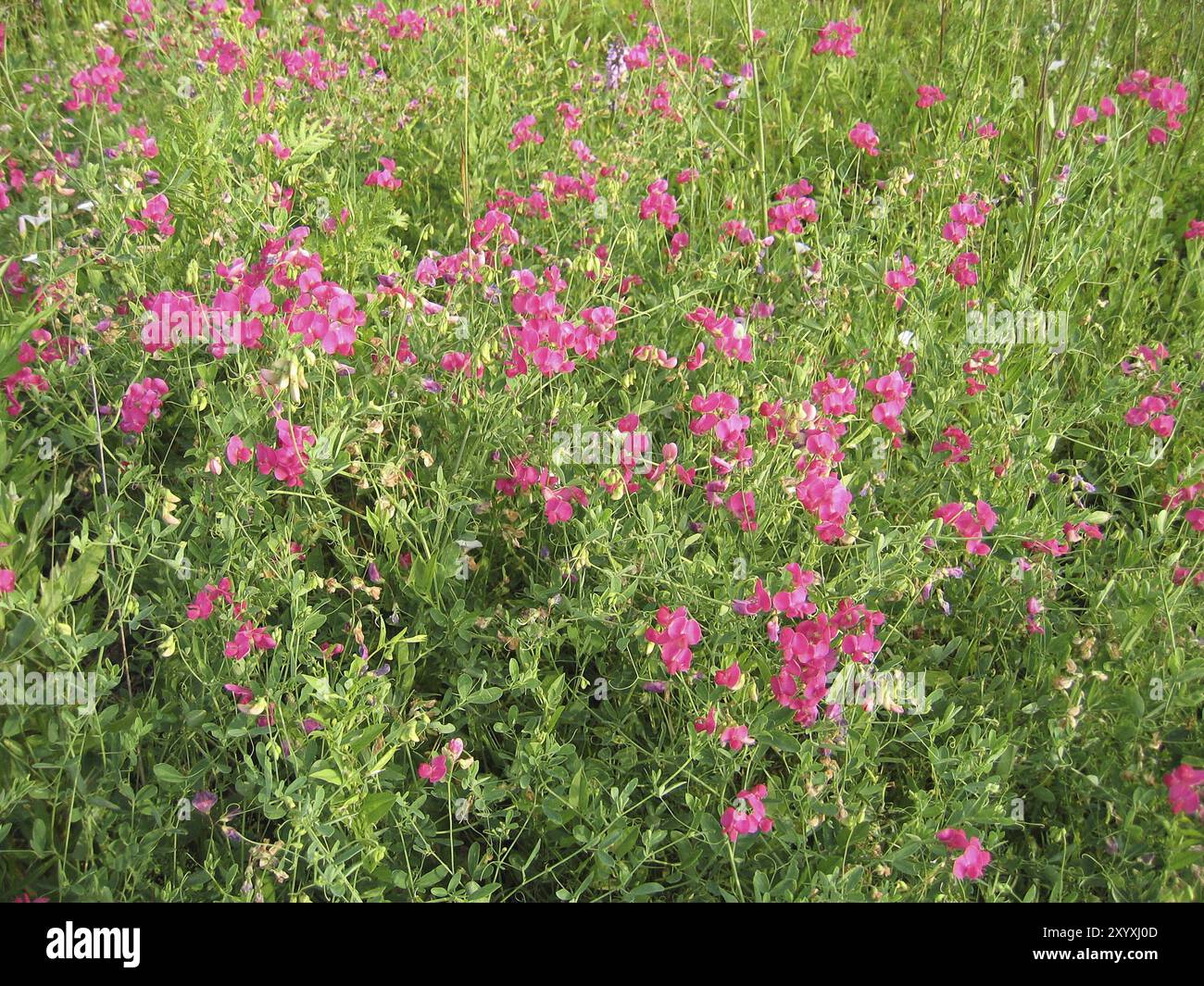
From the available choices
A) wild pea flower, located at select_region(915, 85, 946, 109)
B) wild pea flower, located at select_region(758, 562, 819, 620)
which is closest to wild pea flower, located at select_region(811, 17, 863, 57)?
wild pea flower, located at select_region(915, 85, 946, 109)

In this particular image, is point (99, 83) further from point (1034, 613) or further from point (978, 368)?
point (1034, 613)

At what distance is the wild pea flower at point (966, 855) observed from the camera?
5.42 feet

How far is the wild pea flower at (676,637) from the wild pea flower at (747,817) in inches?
9.2

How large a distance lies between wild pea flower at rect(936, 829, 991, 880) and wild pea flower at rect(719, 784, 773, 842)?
0.95 ft

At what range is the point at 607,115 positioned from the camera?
3701 millimetres

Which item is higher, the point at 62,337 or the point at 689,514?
the point at 62,337

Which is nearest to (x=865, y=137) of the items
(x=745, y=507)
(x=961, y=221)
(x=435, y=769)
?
(x=961, y=221)

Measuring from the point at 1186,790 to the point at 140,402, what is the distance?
2.05 metres

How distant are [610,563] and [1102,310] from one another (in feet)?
6.32

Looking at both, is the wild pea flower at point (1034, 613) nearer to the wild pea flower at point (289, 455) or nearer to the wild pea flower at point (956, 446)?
the wild pea flower at point (956, 446)

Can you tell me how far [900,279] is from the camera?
2541 millimetres

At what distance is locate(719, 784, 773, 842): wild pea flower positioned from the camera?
1660mm

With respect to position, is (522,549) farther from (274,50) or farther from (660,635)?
(274,50)
